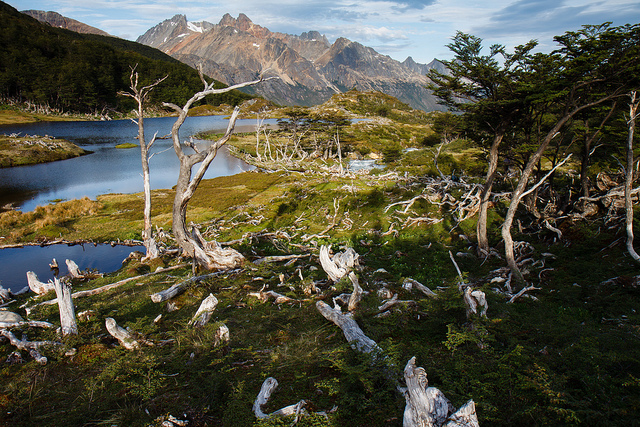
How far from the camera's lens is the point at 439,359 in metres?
5.51

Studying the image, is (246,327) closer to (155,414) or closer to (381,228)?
(155,414)

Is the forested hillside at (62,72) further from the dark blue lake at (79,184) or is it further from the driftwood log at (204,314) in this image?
the driftwood log at (204,314)

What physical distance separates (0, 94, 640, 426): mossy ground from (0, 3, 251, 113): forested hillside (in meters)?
131

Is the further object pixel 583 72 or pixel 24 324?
pixel 583 72

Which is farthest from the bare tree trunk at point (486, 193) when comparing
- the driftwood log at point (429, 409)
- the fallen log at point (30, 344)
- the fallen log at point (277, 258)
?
the fallen log at point (30, 344)

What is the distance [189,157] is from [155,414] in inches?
331

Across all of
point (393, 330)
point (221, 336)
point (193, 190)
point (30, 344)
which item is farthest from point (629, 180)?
point (30, 344)

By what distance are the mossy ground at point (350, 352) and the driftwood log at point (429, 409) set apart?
49cm

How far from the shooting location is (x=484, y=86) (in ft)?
40.0

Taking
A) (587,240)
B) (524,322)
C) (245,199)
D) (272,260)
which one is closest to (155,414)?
(524,322)

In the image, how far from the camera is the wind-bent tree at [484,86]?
11.3 m

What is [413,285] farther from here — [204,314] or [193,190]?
[193,190]

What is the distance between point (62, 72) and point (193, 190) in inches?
6474

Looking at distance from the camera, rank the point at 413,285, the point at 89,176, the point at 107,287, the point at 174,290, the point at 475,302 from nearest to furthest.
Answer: the point at 475,302 → the point at 413,285 → the point at 174,290 → the point at 107,287 → the point at 89,176
